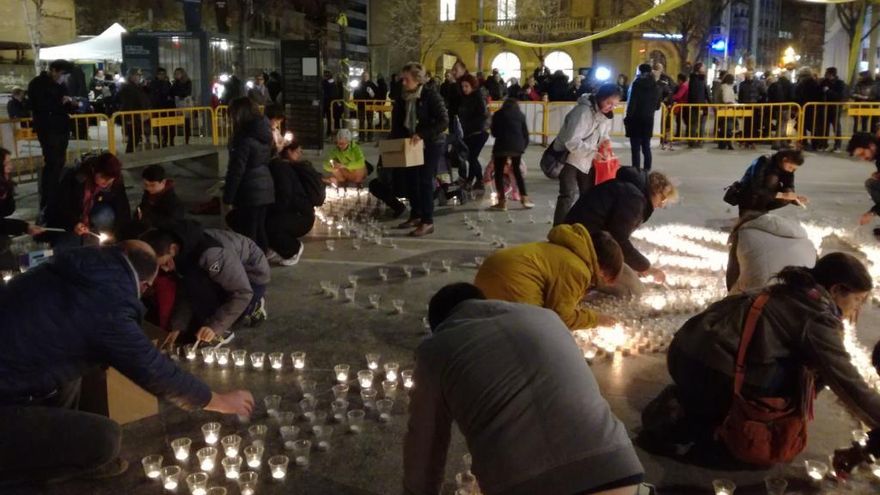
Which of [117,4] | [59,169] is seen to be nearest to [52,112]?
[59,169]

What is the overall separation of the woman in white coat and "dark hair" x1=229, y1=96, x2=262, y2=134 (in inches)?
110

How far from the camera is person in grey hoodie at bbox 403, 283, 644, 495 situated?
249cm

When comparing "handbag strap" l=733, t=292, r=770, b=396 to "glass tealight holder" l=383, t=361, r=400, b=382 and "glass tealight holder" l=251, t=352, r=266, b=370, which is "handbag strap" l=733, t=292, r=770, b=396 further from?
"glass tealight holder" l=251, t=352, r=266, b=370

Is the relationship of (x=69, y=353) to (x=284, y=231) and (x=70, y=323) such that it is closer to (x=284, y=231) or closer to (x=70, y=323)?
(x=70, y=323)

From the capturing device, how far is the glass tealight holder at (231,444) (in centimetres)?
391

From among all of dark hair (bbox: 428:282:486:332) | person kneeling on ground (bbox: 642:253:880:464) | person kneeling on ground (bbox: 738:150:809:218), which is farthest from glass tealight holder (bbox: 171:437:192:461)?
person kneeling on ground (bbox: 738:150:809:218)

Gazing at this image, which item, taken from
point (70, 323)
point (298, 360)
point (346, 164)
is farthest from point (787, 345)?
point (346, 164)

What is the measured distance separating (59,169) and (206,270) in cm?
633

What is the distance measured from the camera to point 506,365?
2553 mm

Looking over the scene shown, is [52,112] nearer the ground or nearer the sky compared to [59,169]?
nearer the sky

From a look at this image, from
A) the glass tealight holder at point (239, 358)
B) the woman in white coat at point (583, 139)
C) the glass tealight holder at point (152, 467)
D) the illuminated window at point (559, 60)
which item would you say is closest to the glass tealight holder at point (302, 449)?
the glass tealight holder at point (152, 467)

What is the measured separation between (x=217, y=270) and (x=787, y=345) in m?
3.13

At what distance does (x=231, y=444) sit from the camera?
3.94 m

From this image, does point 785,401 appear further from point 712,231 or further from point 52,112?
point 52,112
